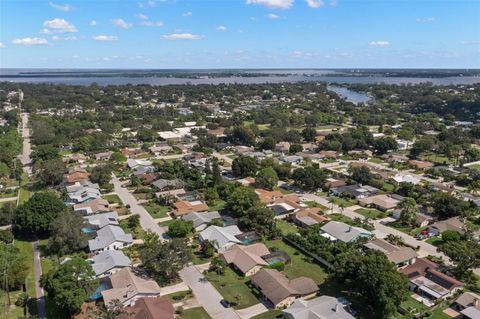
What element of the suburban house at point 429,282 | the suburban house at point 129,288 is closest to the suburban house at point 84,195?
the suburban house at point 129,288

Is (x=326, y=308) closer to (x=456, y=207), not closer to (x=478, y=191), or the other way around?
(x=456, y=207)

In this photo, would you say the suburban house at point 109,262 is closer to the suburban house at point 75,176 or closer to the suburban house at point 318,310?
the suburban house at point 318,310

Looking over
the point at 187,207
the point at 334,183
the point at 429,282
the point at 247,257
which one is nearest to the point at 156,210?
the point at 187,207

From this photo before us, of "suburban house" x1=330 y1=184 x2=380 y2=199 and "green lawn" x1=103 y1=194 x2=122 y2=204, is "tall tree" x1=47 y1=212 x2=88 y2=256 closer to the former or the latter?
"green lawn" x1=103 y1=194 x2=122 y2=204

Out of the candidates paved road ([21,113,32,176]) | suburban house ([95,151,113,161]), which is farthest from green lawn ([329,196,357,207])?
paved road ([21,113,32,176])

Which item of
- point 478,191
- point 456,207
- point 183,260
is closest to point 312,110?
point 478,191
